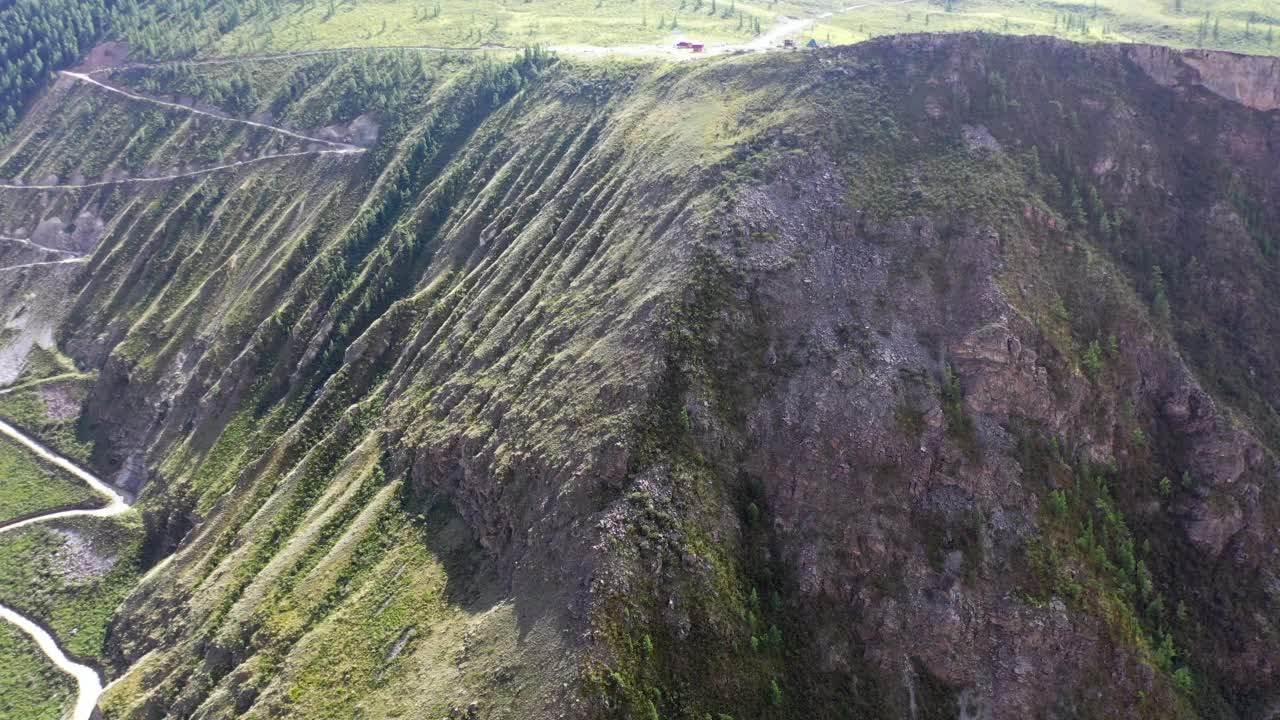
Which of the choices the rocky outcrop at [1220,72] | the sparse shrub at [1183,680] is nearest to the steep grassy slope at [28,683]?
the sparse shrub at [1183,680]

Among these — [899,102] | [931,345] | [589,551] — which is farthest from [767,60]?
[589,551]

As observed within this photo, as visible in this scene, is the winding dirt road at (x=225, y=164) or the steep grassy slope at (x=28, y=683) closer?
the steep grassy slope at (x=28, y=683)

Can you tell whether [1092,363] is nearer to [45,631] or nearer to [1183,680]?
[1183,680]

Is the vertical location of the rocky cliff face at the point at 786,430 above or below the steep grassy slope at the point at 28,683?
above

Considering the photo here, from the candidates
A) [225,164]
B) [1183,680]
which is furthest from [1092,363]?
[225,164]

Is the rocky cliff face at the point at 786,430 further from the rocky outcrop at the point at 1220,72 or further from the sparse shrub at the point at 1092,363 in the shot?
the sparse shrub at the point at 1092,363

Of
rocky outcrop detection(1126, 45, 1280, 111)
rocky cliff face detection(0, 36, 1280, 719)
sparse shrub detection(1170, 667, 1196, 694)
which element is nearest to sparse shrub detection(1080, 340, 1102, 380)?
rocky cliff face detection(0, 36, 1280, 719)

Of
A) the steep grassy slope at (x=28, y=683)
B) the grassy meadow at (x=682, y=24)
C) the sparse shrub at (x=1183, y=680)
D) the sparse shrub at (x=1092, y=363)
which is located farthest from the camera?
the grassy meadow at (x=682, y=24)

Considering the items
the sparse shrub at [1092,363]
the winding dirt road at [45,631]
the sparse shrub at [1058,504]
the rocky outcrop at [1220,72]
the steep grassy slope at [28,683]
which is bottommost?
the steep grassy slope at [28,683]
